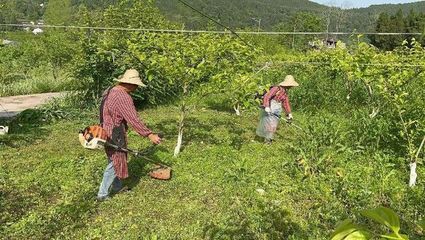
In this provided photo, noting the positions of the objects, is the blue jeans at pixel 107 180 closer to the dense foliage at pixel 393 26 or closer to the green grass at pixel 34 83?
the green grass at pixel 34 83

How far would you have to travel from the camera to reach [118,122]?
5.53 m

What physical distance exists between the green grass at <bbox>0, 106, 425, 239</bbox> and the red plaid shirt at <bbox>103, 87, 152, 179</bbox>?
55 cm

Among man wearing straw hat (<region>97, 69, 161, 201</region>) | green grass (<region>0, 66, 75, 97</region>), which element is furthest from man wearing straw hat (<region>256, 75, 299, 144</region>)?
green grass (<region>0, 66, 75, 97</region>)

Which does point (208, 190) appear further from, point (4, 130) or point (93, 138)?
point (4, 130)

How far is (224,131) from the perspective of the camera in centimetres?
962

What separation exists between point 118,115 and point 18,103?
10.6 meters

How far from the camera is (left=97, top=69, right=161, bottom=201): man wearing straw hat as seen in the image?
17.8ft

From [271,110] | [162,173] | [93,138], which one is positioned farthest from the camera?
[271,110]

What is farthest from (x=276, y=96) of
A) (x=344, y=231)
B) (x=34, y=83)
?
(x=34, y=83)

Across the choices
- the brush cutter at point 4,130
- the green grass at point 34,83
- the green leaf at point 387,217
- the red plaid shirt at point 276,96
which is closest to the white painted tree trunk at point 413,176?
the red plaid shirt at point 276,96

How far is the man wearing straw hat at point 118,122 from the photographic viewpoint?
541 cm

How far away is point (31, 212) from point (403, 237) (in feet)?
16.7

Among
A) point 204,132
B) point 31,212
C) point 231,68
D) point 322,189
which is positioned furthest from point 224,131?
point 31,212

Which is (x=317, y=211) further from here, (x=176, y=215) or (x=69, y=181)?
(x=69, y=181)
